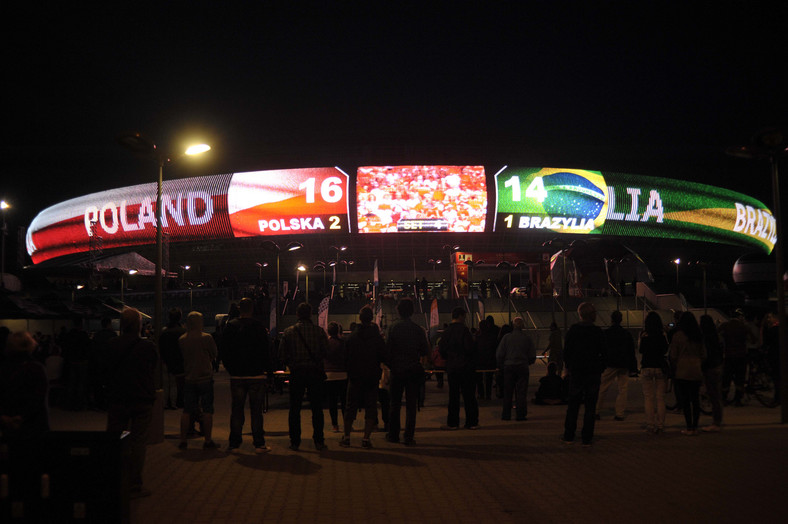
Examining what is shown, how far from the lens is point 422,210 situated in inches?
1975

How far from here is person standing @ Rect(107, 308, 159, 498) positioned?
6043 mm

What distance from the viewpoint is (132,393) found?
604 cm

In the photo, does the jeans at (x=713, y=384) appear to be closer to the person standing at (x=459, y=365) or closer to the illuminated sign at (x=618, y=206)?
Result: the person standing at (x=459, y=365)

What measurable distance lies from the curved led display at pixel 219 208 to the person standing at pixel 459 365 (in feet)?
134

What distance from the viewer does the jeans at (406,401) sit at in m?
8.78

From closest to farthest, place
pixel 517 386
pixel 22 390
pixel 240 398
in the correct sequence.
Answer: pixel 22 390 < pixel 240 398 < pixel 517 386

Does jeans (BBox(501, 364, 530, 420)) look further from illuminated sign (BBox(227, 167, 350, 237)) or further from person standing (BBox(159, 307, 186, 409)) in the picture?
illuminated sign (BBox(227, 167, 350, 237))

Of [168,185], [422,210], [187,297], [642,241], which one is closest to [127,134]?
[187,297]

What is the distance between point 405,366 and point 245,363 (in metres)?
2.02

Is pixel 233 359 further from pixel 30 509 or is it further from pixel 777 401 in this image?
pixel 777 401

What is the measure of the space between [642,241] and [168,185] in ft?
128

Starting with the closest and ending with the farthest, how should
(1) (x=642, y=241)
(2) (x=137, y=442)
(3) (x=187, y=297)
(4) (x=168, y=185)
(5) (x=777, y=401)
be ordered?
1. (2) (x=137, y=442)
2. (5) (x=777, y=401)
3. (3) (x=187, y=297)
4. (4) (x=168, y=185)
5. (1) (x=642, y=241)

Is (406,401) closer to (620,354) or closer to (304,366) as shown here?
(304,366)

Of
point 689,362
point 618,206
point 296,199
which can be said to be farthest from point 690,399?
point 618,206
